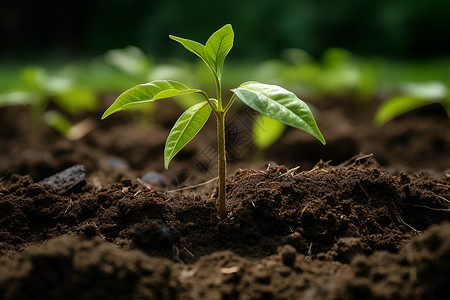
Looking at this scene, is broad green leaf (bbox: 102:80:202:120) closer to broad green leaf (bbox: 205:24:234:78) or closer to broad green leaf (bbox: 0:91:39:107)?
broad green leaf (bbox: 205:24:234:78)

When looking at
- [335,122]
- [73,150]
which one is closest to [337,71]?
[335,122]

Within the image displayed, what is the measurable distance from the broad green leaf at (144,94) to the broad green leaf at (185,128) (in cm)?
8

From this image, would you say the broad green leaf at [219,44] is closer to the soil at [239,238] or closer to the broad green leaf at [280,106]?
the broad green leaf at [280,106]

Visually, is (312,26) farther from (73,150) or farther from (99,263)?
(99,263)

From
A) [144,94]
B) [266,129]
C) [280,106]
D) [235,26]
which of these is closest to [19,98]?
[266,129]

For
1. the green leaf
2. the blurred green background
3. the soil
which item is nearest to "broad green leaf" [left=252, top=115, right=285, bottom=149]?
the soil

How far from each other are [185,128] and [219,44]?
245mm

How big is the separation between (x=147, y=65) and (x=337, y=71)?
1.72m

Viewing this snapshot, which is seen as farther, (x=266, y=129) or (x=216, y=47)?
(x=266, y=129)

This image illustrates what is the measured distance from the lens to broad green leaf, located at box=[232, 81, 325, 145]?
0.97m

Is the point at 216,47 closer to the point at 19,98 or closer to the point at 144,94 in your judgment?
the point at 144,94

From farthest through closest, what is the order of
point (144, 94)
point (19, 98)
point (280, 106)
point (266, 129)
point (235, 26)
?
1. point (235, 26)
2. point (19, 98)
3. point (266, 129)
4. point (144, 94)
5. point (280, 106)

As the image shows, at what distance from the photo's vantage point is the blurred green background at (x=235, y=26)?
6.53 metres

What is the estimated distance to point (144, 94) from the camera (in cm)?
111
